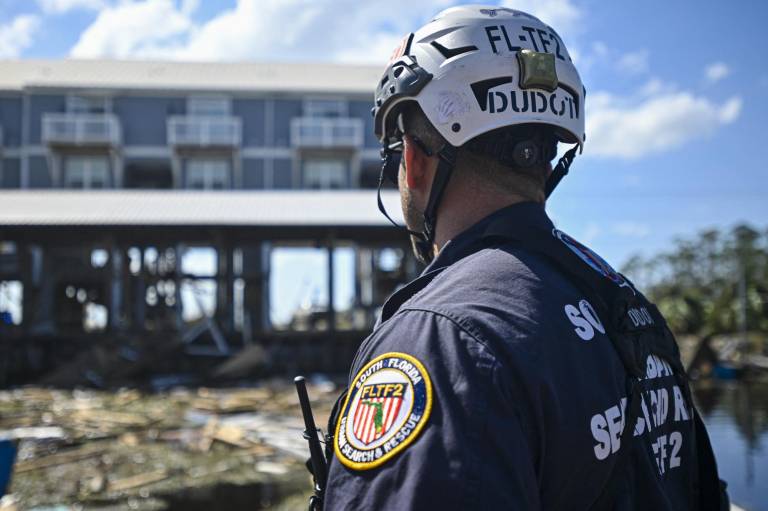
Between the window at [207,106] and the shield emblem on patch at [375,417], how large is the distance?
3307cm

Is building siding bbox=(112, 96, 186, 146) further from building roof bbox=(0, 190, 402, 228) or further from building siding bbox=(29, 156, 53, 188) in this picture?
building roof bbox=(0, 190, 402, 228)

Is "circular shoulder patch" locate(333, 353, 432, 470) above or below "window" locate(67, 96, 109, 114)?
below

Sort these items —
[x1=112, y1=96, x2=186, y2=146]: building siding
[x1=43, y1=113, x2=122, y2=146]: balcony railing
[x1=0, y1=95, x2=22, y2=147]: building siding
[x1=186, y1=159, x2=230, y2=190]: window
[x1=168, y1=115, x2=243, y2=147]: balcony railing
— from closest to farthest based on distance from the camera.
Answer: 1. [x1=43, y1=113, x2=122, y2=146]: balcony railing
2. [x1=168, y1=115, x2=243, y2=147]: balcony railing
3. [x1=112, y1=96, x2=186, y2=146]: building siding
4. [x1=0, y1=95, x2=22, y2=147]: building siding
5. [x1=186, y1=159, x2=230, y2=190]: window

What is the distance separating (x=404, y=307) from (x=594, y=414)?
1.51ft

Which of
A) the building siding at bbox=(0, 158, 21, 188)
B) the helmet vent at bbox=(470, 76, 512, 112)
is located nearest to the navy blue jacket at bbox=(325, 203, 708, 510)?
the helmet vent at bbox=(470, 76, 512, 112)

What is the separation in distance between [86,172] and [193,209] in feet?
48.5

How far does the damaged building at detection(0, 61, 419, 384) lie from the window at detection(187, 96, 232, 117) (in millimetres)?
71

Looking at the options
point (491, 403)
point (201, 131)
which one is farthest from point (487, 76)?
point (201, 131)

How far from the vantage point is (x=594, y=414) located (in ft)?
4.48

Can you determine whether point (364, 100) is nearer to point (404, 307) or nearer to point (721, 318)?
point (721, 318)

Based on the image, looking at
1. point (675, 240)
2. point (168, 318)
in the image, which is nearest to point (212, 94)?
point (168, 318)

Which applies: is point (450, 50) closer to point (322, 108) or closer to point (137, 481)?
point (137, 481)

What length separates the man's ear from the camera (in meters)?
1.86

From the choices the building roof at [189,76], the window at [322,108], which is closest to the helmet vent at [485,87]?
the building roof at [189,76]
